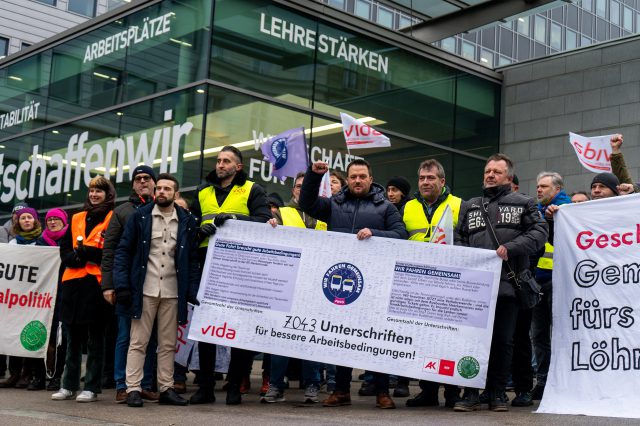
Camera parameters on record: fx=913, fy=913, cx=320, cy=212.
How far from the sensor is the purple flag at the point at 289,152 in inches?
341

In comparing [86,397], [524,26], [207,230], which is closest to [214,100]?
[207,230]

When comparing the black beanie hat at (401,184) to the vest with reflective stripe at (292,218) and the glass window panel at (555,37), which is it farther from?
the glass window panel at (555,37)

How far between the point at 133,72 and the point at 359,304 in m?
8.26

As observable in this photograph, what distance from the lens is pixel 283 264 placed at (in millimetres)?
7066

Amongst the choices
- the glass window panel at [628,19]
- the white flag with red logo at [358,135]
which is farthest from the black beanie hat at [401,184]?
the glass window panel at [628,19]

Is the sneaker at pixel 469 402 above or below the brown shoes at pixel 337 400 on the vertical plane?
above

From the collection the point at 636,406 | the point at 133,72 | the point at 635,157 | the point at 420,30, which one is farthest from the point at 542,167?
the point at 636,406

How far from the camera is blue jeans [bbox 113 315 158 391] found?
716 cm

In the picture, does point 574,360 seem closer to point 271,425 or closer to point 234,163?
point 271,425

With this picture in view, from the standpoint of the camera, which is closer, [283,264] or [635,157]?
[283,264]

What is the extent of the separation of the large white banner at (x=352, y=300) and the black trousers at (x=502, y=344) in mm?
175

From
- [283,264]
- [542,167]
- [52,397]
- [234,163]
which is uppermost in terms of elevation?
[542,167]

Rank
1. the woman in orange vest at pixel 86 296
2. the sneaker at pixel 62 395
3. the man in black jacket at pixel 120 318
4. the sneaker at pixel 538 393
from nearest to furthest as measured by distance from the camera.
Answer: the man in black jacket at pixel 120 318
the woman in orange vest at pixel 86 296
the sneaker at pixel 62 395
the sneaker at pixel 538 393

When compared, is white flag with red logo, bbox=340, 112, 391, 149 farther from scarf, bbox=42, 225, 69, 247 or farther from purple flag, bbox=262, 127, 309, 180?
scarf, bbox=42, 225, 69, 247
